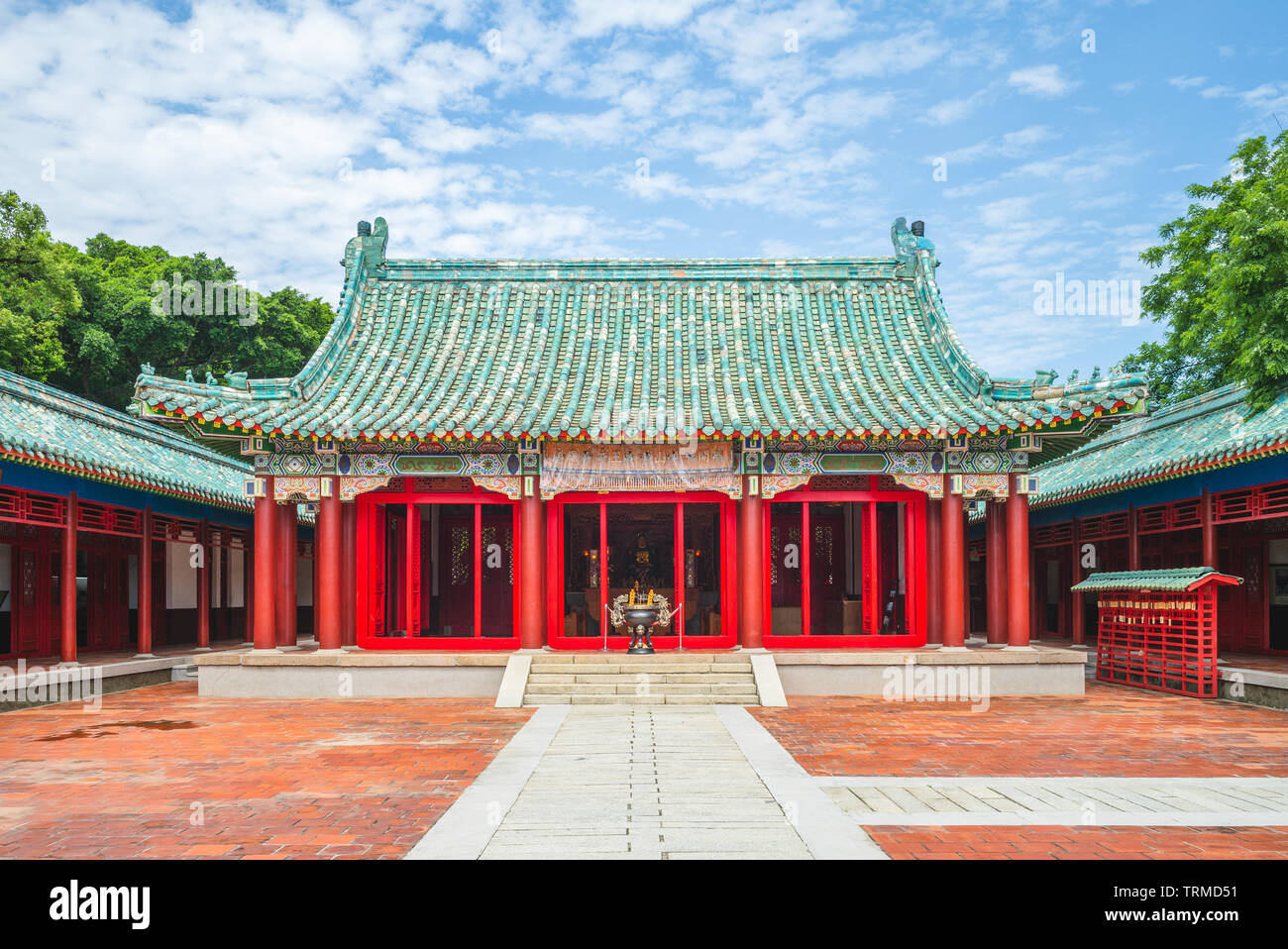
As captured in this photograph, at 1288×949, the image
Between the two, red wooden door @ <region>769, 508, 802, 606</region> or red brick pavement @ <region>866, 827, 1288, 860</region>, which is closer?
red brick pavement @ <region>866, 827, 1288, 860</region>

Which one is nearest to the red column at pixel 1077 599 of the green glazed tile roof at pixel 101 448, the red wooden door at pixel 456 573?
the red wooden door at pixel 456 573

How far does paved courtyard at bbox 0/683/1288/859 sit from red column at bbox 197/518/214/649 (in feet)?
20.2

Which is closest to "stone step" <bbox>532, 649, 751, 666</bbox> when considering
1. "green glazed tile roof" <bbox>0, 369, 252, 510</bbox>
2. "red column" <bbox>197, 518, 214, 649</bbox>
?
"green glazed tile roof" <bbox>0, 369, 252, 510</bbox>

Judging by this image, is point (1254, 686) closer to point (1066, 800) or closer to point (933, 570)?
point (933, 570)

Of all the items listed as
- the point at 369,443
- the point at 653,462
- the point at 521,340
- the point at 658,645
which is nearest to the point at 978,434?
the point at 653,462

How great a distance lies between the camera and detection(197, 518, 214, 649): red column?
61.4 feet

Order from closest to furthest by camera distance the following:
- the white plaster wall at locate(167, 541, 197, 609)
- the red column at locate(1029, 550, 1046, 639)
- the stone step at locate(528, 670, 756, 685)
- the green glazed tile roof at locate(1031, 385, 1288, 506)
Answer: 1. the stone step at locate(528, 670, 756, 685)
2. the green glazed tile roof at locate(1031, 385, 1288, 506)
3. the white plaster wall at locate(167, 541, 197, 609)
4. the red column at locate(1029, 550, 1046, 639)

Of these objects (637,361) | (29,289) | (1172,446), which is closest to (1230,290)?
(1172,446)

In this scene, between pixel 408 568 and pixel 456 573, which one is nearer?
pixel 408 568

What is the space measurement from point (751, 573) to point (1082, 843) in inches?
335

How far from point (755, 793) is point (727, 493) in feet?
24.8

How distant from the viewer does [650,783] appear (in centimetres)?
780

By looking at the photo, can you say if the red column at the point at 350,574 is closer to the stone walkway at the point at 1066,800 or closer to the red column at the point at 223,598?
the red column at the point at 223,598

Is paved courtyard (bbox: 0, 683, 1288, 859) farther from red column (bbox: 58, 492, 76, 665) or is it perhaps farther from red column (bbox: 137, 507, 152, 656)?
red column (bbox: 137, 507, 152, 656)
